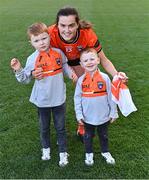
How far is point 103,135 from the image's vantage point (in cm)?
411

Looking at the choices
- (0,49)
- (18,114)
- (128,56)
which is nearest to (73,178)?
(18,114)

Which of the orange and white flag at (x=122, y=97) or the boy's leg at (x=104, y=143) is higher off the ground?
the orange and white flag at (x=122, y=97)

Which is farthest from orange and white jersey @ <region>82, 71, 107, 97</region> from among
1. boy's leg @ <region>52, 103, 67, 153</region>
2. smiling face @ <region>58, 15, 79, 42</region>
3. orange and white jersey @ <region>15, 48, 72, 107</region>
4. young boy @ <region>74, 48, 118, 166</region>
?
smiling face @ <region>58, 15, 79, 42</region>

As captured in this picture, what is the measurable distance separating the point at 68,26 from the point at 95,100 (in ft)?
2.52

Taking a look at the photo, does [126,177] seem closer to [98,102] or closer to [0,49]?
[98,102]

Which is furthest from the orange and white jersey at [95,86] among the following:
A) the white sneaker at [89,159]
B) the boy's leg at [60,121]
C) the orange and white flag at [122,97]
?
the white sneaker at [89,159]

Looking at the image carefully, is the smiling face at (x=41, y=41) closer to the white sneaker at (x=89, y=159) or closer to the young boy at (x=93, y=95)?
the young boy at (x=93, y=95)

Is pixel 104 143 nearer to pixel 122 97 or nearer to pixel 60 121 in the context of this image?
pixel 60 121

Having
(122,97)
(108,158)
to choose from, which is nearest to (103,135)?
(108,158)

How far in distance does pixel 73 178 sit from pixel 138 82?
10.4 ft

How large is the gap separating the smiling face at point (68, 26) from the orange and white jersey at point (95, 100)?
45 cm

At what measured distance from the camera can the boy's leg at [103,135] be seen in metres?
4.04

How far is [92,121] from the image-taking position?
3924 millimetres

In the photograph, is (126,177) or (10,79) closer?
(126,177)
